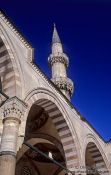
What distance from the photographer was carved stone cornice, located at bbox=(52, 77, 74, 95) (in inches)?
735

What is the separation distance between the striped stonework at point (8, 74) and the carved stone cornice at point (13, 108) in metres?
0.25

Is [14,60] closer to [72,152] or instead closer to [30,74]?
[30,74]

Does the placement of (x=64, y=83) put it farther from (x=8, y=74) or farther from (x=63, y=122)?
(x=8, y=74)

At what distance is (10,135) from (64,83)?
12802mm

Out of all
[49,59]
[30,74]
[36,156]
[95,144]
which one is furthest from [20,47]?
[49,59]

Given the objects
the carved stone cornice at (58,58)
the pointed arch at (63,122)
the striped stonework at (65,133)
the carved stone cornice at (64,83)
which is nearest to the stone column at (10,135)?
the pointed arch at (63,122)

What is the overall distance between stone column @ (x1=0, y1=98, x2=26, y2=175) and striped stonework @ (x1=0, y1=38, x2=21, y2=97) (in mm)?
367

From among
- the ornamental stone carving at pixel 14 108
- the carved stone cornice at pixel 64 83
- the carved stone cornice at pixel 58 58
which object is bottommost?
the ornamental stone carving at pixel 14 108

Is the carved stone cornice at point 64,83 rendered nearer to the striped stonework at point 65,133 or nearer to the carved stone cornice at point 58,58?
the carved stone cornice at point 58,58

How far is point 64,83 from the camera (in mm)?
18828

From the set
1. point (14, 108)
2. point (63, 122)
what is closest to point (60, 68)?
point (63, 122)

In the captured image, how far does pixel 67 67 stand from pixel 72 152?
12.5 m

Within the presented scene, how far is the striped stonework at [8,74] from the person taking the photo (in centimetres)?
705

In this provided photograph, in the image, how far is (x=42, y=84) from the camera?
8.84 meters
